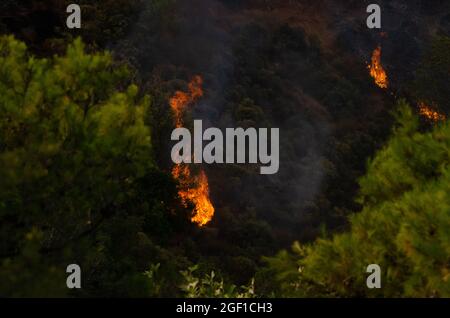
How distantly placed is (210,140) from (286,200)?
16.6ft

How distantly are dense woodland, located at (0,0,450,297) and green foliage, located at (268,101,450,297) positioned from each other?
22mm

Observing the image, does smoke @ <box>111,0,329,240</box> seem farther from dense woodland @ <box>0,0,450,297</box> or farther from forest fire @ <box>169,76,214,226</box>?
forest fire @ <box>169,76,214,226</box>

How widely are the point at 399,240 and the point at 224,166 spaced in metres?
28.2

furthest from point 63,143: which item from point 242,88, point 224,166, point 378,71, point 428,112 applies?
point 378,71

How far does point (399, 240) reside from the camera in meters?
7.64

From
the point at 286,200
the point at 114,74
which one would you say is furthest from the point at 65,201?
the point at 286,200

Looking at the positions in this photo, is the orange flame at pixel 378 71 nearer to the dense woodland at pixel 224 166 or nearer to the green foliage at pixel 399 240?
the dense woodland at pixel 224 166

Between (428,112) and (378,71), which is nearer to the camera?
(428,112)

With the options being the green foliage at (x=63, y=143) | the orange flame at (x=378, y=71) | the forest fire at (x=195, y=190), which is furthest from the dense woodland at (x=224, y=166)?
the forest fire at (x=195, y=190)

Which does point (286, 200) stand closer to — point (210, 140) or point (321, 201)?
point (321, 201)

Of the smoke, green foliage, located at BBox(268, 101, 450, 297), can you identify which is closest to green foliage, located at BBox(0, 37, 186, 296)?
green foliage, located at BBox(268, 101, 450, 297)

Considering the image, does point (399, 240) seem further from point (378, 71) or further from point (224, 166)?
point (378, 71)

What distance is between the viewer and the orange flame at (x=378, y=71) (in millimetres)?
50469

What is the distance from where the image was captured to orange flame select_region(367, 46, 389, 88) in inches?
1987
